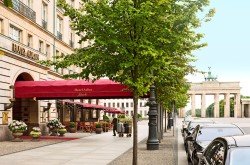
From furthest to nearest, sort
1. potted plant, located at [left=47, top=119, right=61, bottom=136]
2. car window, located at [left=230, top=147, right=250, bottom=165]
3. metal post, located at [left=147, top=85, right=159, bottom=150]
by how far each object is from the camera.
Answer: potted plant, located at [left=47, top=119, right=61, bottom=136] → metal post, located at [left=147, top=85, right=159, bottom=150] → car window, located at [left=230, top=147, right=250, bottom=165]

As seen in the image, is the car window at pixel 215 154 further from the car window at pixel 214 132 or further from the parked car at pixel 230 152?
the car window at pixel 214 132

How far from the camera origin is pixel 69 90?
28.5 meters

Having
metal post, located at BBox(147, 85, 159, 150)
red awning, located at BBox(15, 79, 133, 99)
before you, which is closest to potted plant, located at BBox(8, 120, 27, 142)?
red awning, located at BBox(15, 79, 133, 99)

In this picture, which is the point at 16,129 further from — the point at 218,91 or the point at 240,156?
the point at 218,91

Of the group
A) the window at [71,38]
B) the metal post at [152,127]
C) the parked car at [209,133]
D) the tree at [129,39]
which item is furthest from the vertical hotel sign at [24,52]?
the parked car at [209,133]

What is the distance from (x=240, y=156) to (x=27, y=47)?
25.5 m

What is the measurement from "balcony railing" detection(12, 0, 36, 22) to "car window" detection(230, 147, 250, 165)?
2541 cm

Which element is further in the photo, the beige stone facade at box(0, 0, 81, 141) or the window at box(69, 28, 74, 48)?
the window at box(69, 28, 74, 48)

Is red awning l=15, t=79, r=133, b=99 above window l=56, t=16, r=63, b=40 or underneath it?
underneath

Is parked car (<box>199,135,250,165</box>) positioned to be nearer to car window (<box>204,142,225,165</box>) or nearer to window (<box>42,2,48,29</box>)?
car window (<box>204,142,225,165</box>)

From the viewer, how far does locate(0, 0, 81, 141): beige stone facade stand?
86.7 ft

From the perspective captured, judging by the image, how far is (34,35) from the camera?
33.6 metres

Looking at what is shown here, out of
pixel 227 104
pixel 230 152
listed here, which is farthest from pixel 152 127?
pixel 227 104

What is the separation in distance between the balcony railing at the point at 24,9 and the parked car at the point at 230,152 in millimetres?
24362
